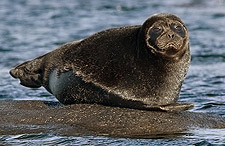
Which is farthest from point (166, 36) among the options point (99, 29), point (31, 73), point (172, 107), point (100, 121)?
point (99, 29)

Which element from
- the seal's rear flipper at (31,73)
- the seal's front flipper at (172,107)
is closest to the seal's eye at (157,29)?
the seal's front flipper at (172,107)

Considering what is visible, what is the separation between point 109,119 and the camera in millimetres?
7609

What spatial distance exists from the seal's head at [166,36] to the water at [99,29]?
2.77 ft

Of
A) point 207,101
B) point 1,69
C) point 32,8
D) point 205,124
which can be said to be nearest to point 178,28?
point 205,124

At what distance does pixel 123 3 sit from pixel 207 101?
1454 cm

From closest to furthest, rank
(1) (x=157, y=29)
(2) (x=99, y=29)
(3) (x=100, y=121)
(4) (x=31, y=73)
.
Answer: (3) (x=100, y=121) < (1) (x=157, y=29) < (4) (x=31, y=73) < (2) (x=99, y=29)

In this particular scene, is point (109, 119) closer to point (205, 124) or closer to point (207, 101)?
point (205, 124)

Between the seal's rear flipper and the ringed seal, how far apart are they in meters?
0.66

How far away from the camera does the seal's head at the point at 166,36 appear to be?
766cm

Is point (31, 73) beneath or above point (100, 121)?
above

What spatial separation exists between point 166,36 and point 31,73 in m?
1.90

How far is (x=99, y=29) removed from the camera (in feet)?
60.2

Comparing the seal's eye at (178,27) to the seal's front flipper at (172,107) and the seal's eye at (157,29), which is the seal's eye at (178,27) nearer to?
the seal's eye at (157,29)

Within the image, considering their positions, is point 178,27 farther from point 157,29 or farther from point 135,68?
point 135,68
